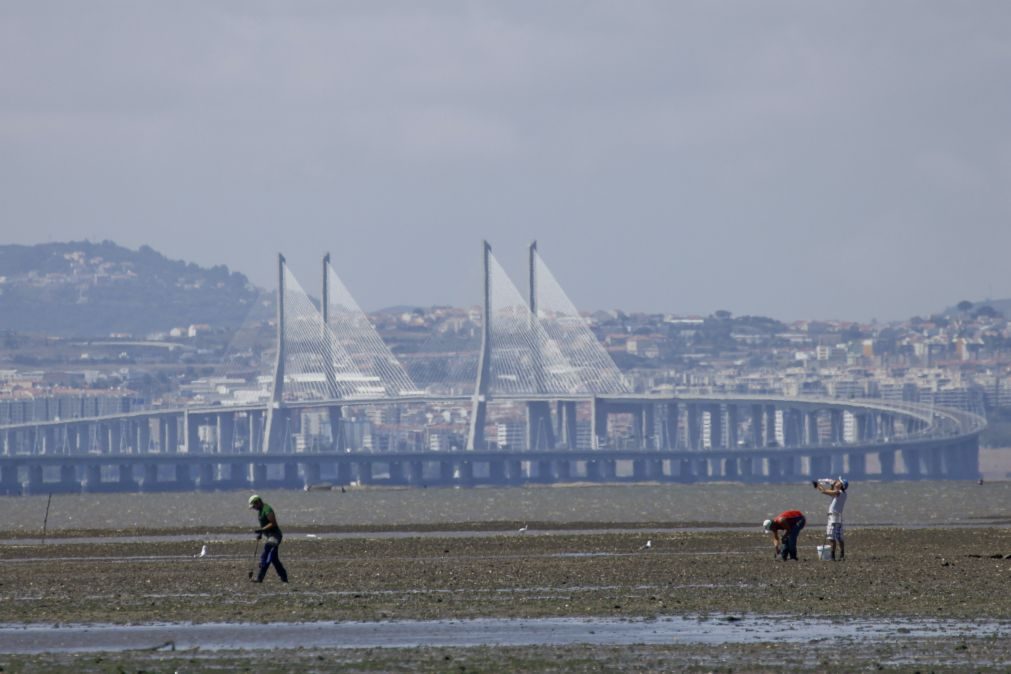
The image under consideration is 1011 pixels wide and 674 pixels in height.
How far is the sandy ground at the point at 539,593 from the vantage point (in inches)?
718

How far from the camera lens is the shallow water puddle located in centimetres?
1939

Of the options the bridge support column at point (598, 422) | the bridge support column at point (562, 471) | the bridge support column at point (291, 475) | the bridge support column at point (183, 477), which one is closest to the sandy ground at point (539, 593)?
the bridge support column at point (183, 477)

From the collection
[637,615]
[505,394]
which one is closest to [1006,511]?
[637,615]

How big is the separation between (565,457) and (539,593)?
4768 inches

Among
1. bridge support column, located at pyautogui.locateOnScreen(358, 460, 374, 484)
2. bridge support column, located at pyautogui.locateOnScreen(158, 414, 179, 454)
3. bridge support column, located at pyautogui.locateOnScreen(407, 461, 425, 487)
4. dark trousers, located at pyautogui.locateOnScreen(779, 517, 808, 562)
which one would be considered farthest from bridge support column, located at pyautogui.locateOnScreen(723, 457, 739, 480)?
dark trousers, located at pyautogui.locateOnScreen(779, 517, 808, 562)

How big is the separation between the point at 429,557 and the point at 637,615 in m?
11.2

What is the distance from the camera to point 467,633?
20.2m

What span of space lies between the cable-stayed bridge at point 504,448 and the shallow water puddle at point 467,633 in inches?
4433

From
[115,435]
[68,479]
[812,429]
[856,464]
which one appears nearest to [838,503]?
[68,479]

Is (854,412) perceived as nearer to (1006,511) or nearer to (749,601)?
(1006,511)

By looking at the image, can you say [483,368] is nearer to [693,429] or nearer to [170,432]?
[693,429]

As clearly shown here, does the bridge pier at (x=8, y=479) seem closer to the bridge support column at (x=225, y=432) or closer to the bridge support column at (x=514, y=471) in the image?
the bridge support column at (x=225, y=432)

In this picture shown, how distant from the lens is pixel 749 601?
22.4 metres

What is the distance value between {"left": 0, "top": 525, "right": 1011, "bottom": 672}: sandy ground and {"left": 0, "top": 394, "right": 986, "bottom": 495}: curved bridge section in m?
106
